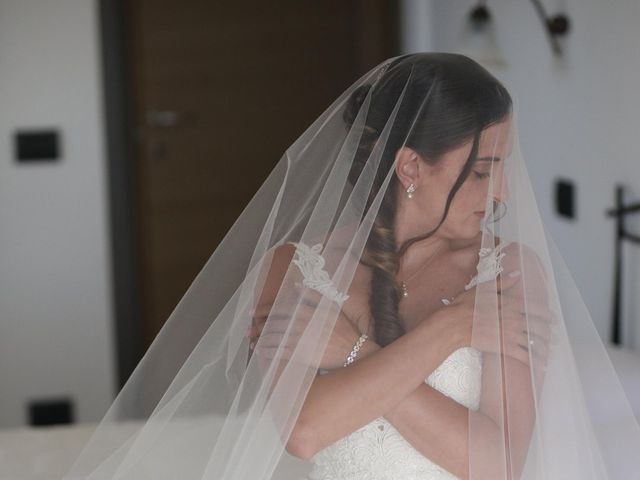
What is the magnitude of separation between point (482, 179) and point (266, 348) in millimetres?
397

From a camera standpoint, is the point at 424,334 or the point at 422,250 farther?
the point at 422,250

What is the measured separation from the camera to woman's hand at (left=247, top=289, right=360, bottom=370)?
5.18 feet

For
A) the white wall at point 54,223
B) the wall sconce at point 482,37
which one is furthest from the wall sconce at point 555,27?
the white wall at point 54,223

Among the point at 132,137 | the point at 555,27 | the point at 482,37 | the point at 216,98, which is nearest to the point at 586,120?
the point at 555,27

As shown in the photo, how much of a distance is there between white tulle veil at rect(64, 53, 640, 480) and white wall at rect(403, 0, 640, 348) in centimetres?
92

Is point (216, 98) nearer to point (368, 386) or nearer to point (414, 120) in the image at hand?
point (414, 120)

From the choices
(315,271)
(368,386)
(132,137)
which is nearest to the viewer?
(368,386)

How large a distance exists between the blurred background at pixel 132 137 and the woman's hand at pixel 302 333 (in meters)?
1.87

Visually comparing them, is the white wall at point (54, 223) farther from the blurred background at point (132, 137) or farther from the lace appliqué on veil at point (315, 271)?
the lace appliqué on veil at point (315, 271)

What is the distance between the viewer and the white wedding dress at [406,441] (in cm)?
157

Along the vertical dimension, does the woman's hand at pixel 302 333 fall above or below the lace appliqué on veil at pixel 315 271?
below

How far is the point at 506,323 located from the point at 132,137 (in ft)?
9.45

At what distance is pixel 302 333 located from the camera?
158 centimetres

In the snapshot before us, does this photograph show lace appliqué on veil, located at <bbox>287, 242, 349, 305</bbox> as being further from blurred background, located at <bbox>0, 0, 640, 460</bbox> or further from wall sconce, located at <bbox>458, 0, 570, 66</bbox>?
blurred background, located at <bbox>0, 0, 640, 460</bbox>
